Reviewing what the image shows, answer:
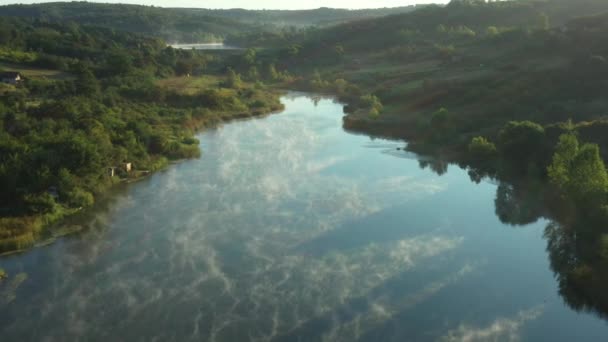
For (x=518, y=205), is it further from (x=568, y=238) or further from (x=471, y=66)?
(x=471, y=66)

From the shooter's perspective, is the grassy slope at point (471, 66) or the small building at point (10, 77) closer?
the grassy slope at point (471, 66)

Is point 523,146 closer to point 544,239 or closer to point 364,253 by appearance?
point 544,239

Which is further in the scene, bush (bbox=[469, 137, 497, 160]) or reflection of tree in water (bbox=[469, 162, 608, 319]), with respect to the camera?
bush (bbox=[469, 137, 497, 160])

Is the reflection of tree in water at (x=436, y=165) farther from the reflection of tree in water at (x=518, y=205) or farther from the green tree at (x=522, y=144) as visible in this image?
the reflection of tree in water at (x=518, y=205)

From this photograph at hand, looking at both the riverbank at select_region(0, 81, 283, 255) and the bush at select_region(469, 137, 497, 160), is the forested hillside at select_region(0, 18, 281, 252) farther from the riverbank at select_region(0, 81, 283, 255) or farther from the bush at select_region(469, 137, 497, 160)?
the bush at select_region(469, 137, 497, 160)

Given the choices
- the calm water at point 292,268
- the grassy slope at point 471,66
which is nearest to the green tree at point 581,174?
the calm water at point 292,268

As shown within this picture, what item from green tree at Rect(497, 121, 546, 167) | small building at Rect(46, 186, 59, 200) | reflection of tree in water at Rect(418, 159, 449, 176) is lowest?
Result: reflection of tree in water at Rect(418, 159, 449, 176)

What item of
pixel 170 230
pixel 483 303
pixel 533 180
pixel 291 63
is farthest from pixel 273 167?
pixel 291 63

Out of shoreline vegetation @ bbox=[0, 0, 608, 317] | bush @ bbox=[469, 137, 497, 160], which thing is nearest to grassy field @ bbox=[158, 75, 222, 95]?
shoreline vegetation @ bbox=[0, 0, 608, 317]
